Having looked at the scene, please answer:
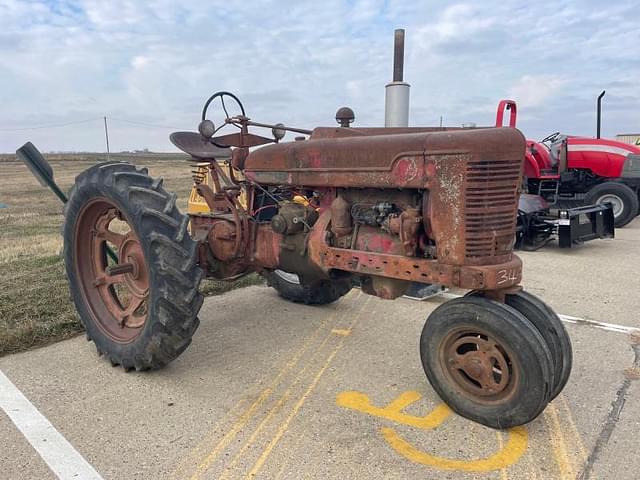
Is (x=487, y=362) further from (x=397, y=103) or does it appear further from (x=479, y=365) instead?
(x=397, y=103)

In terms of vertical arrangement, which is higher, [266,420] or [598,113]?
[598,113]

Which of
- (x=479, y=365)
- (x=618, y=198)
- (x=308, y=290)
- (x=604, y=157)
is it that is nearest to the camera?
(x=479, y=365)

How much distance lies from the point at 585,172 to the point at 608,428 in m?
8.68

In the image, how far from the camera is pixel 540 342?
252 centimetres

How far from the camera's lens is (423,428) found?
2717 millimetres

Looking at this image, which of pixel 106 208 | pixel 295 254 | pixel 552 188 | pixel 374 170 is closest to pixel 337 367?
pixel 295 254

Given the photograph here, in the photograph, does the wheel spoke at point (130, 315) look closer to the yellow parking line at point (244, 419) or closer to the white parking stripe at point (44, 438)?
the white parking stripe at point (44, 438)

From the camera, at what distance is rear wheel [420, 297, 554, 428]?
8.22 ft

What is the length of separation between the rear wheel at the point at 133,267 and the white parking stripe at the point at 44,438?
60 centimetres

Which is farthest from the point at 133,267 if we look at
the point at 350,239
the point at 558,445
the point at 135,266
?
the point at 558,445

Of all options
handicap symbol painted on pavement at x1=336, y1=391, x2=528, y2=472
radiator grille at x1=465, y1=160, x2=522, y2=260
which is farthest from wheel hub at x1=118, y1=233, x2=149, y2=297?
radiator grille at x1=465, y1=160, x2=522, y2=260

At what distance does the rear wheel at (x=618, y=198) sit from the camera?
9.71 m

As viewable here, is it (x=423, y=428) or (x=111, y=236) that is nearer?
(x=423, y=428)

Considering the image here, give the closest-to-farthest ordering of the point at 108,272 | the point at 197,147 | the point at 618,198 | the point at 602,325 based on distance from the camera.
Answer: the point at 108,272 → the point at 197,147 → the point at 602,325 → the point at 618,198
